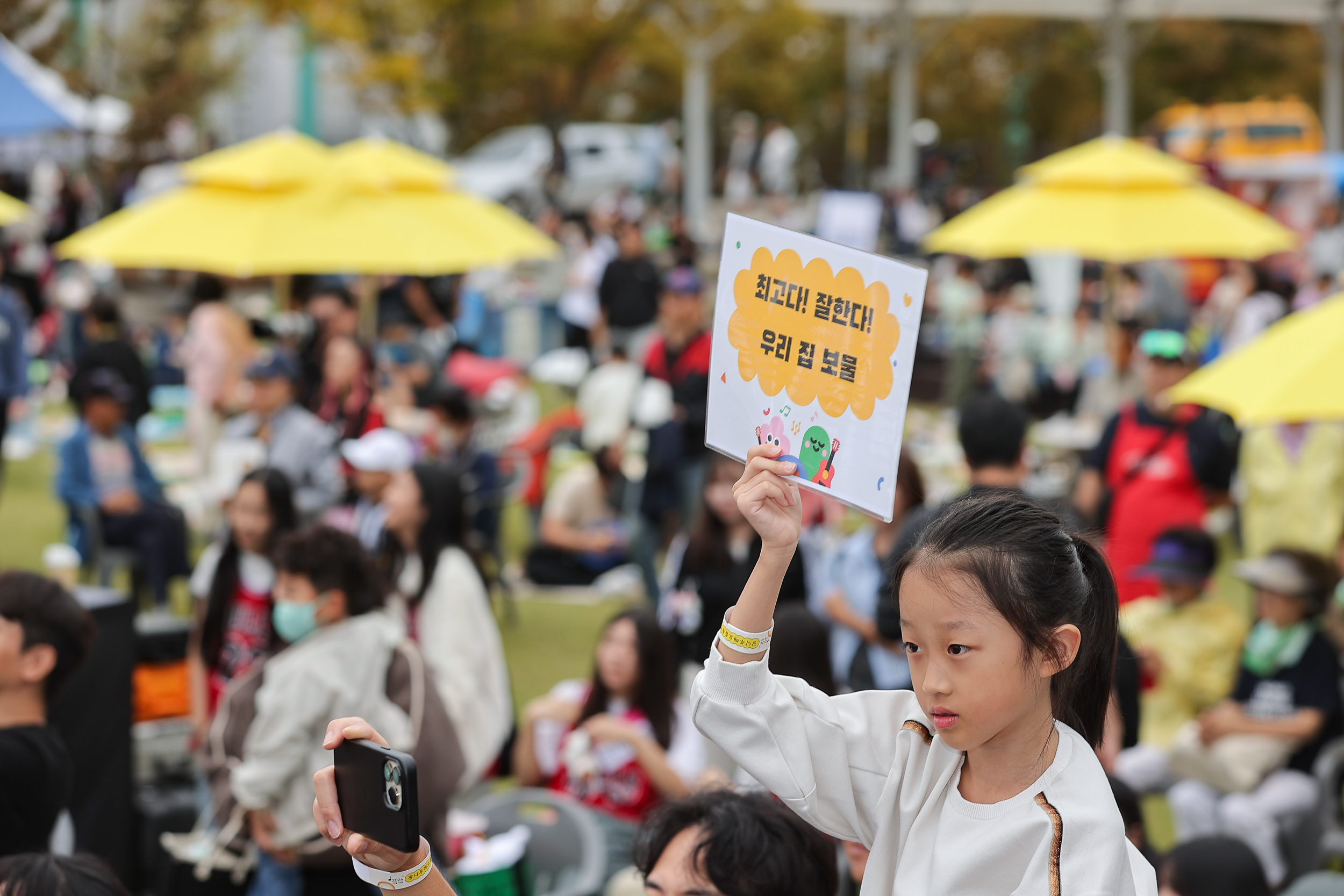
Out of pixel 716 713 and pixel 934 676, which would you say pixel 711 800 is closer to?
pixel 716 713

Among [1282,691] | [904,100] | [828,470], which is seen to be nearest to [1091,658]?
[828,470]

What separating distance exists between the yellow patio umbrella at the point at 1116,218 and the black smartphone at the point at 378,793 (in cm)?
720

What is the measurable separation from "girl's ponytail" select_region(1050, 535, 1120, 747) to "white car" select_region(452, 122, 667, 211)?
22.7m

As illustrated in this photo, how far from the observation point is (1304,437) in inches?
265

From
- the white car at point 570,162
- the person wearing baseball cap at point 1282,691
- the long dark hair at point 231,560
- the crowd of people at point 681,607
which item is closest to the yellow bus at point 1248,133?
the white car at point 570,162

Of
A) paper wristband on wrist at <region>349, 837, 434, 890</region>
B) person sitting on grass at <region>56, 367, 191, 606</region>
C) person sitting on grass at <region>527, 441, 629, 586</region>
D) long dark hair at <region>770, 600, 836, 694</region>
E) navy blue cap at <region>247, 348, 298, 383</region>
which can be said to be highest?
paper wristband on wrist at <region>349, 837, 434, 890</region>

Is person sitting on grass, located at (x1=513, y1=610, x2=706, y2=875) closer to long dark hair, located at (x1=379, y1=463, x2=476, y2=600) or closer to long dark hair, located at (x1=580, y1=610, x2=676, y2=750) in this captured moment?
long dark hair, located at (x1=580, y1=610, x2=676, y2=750)

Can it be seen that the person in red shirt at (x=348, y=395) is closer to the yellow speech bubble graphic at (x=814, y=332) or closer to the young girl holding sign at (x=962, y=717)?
the yellow speech bubble graphic at (x=814, y=332)

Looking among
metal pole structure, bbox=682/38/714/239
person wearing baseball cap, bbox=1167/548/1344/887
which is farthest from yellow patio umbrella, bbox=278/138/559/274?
metal pole structure, bbox=682/38/714/239

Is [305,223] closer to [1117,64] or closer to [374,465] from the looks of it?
[374,465]

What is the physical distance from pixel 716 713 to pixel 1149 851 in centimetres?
216

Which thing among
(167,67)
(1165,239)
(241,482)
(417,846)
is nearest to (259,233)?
(241,482)

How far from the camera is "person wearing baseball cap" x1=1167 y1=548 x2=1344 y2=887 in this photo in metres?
4.76

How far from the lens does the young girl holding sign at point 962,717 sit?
5.21ft
